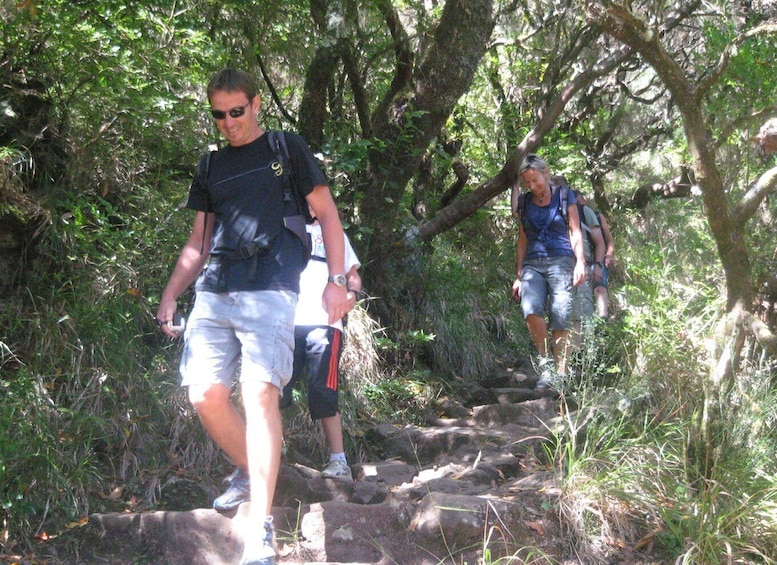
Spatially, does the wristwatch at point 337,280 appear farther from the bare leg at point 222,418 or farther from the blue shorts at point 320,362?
the blue shorts at point 320,362

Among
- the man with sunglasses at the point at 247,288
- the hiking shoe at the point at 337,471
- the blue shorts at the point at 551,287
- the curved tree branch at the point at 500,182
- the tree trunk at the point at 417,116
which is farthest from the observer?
the curved tree branch at the point at 500,182

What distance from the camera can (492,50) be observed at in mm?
11555

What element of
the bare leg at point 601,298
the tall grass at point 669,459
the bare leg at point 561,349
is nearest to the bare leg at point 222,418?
the tall grass at point 669,459

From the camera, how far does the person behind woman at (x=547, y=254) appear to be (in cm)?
633

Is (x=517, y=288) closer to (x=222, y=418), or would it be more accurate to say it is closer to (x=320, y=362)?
(x=320, y=362)

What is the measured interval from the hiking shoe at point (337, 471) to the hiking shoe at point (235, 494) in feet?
2.34

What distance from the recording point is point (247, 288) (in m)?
3.52

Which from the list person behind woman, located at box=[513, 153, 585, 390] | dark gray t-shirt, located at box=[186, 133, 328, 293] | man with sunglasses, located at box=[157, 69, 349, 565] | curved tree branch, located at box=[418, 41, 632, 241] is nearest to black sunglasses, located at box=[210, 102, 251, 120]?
man with sunglasses, located at box=[157, 69, 349, 565]

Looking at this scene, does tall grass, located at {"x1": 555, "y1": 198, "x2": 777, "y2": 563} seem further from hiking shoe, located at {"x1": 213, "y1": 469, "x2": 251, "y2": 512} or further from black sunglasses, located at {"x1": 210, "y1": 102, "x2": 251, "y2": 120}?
black sunglasses, located at {"x1": 210, "y1": 102, "x2": 251, "y2": 120}

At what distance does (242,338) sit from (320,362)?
41.3 inches

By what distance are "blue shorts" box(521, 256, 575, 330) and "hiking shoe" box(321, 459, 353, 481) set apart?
7.76 feet

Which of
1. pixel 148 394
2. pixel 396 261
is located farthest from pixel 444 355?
pixel 148 394

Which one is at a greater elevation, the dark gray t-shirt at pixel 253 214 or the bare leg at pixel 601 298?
the bare leg at pixel 601 298

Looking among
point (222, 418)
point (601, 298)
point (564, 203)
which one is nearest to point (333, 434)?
point (222, 418)
